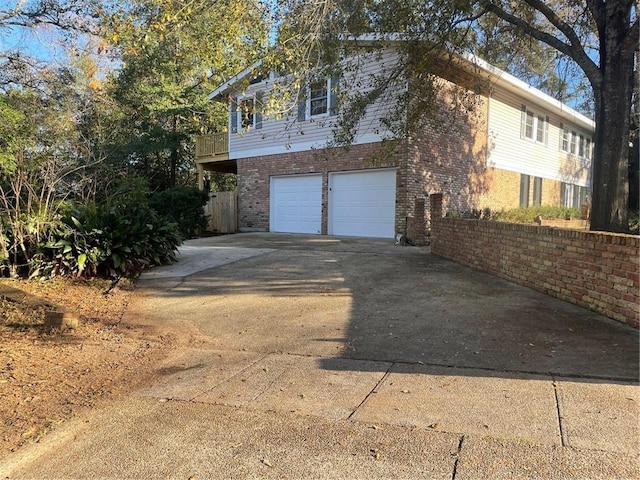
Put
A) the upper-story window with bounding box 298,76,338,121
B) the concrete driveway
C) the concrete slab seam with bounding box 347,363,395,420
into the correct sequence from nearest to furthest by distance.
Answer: the concrete driveway, the concrete slab seam with bounding box 347,363,395,420, the upper-story window with bounding box 298,76,338,121

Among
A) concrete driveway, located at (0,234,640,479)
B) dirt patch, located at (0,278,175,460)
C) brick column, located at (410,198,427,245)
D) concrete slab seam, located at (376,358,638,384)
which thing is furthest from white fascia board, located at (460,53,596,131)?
dirt patch, located at (0,278,175,460)

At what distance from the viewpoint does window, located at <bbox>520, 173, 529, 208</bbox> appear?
20.1m

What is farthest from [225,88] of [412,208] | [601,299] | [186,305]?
[601,299]

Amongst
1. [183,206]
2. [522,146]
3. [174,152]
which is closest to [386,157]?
[183,206]

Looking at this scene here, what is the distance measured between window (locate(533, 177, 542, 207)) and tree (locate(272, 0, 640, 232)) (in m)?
12.0

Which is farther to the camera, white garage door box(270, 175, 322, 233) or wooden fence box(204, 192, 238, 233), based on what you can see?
wooden fence box(204, 192, 238, 233)

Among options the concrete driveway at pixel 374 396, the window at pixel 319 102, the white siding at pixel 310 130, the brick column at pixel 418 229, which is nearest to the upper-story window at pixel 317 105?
the window at pixel 319 102

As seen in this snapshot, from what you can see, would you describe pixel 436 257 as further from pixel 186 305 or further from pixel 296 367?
pixel 296 367

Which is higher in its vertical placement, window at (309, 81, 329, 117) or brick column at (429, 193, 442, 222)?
window at (309, 81, 329, 117)

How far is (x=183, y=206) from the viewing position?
17.9 metres

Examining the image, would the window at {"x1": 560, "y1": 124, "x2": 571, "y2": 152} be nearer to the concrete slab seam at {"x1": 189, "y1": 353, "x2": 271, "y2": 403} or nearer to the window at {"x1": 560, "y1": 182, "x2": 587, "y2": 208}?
the window at {"x1": 560, "y1": 182, "x2": 587, "y2": 208}

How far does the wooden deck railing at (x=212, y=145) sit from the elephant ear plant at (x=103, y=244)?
1091cm

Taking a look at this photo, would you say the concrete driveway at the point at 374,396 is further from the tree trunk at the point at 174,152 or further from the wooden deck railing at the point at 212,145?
the tree trunk at the point at 174,152

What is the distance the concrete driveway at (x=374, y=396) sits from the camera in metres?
2.81
